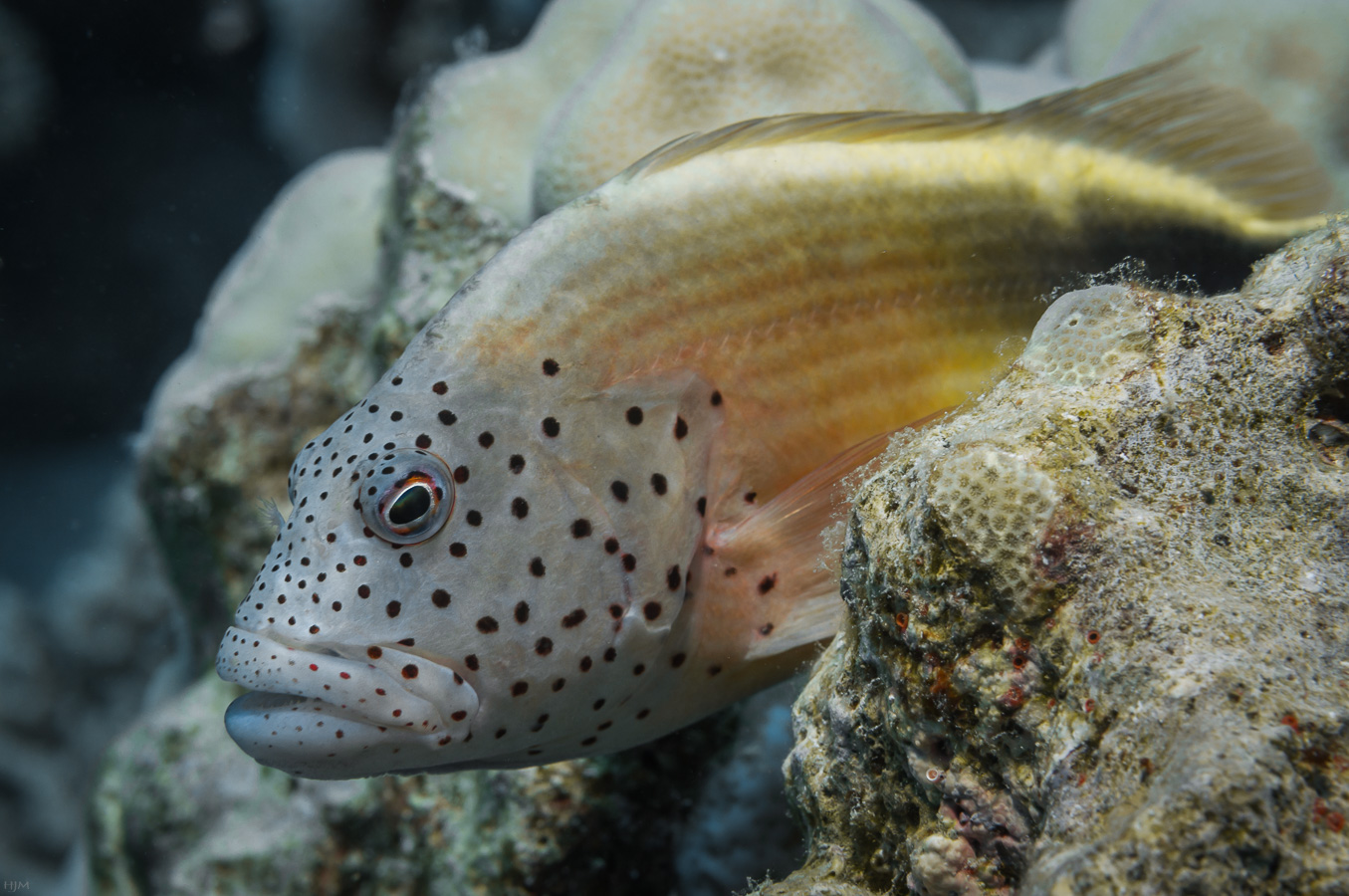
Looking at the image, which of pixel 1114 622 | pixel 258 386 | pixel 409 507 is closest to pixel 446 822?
pixel 409 507

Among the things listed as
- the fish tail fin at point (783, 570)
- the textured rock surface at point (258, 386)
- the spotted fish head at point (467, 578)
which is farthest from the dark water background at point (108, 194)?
the fish tail fin at point (783, 570)

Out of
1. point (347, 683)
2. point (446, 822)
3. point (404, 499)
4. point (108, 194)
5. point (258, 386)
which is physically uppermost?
point (108, 194)

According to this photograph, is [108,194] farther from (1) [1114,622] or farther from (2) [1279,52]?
(1) [1114,622]

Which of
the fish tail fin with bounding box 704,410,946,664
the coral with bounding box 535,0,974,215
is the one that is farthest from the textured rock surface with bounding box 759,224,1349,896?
the coral with bounding box 535,0,974,215

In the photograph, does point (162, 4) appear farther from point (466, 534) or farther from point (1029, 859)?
point (1029, 859)

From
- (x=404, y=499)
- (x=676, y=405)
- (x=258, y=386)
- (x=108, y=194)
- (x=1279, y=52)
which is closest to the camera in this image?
(x=404, y=499)

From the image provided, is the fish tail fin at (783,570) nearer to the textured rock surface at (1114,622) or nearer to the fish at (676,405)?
the fish at (676,405)

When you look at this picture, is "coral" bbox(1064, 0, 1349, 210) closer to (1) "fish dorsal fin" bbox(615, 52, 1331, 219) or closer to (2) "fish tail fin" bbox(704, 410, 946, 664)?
(1) "fish dorsal fin" bbox(615, 52, 1331, 219)
